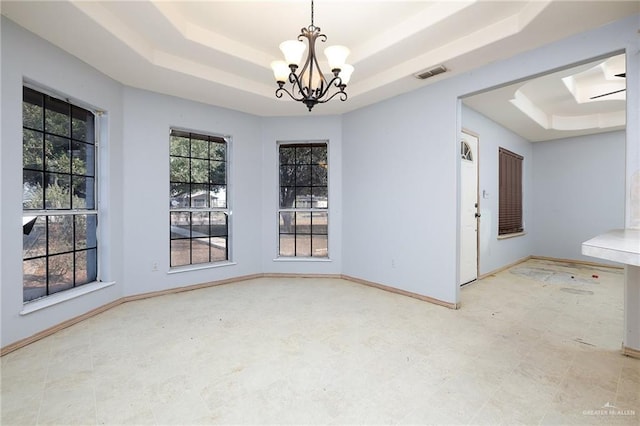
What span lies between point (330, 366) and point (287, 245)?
118 inches

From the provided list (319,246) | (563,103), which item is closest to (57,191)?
(319,246)

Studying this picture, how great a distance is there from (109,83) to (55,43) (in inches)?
28.9

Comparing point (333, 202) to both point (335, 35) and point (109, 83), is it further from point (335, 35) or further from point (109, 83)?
point (109, 83)

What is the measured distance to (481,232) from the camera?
15.8 feet

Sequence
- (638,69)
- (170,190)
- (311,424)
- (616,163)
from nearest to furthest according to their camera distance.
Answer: (311,424)
(638,69)
(170,190)
(616,163)

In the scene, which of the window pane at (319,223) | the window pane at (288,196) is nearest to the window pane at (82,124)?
the window pane at (288,196)

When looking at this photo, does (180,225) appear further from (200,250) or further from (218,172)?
(218,172)

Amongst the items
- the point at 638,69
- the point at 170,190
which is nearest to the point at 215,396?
the point at 170,190

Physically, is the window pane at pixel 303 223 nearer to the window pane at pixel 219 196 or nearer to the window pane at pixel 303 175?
the window pane at pixel 303 175

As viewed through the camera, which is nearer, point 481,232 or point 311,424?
point 311,424

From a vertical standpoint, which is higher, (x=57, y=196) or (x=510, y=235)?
(x=57, y=196)

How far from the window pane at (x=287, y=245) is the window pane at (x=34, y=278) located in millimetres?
2958

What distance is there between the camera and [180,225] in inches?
167

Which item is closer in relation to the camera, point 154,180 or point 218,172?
point 154,180
